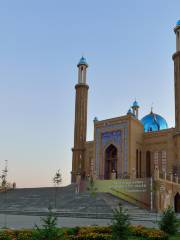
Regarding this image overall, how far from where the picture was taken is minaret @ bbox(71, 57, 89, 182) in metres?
46.8

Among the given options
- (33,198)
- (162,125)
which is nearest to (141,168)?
(162,125)

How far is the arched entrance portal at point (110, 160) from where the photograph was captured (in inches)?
1730

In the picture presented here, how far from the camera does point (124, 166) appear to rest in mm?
40875

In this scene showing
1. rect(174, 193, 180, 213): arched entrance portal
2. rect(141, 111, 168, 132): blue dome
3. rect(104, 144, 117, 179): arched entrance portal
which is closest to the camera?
rect(174, 193, 180, 213): arched entrance portal

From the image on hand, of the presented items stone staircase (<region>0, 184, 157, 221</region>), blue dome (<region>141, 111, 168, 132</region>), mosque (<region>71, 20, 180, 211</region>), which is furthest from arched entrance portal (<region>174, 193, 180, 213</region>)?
blue dome (<region>141, 111, 168, 132</region>)

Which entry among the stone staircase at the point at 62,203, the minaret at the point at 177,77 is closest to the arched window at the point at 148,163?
the minaret at the point at 177,77

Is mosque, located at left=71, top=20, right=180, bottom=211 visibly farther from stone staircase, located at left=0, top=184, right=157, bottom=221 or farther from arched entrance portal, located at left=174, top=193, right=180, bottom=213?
stone staircase, located at left=0, top=184, right=157, bottom=221

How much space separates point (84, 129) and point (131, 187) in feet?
53.5

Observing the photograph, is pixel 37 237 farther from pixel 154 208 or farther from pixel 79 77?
pixel 79 77

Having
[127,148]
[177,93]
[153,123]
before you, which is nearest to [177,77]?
[177,93]

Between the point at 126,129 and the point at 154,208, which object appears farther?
the point at 126,129

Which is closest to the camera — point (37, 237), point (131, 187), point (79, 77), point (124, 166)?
point (37, 237)

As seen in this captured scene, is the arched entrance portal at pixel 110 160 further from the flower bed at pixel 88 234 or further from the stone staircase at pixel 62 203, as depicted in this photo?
the flower bed at pixel 88 234

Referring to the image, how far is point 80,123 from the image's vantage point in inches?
1906
